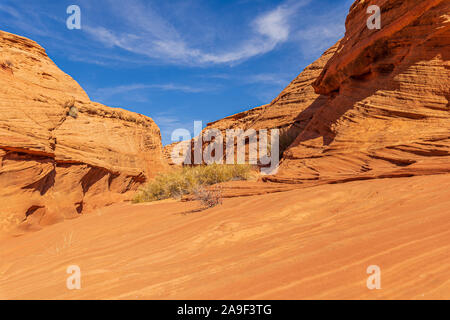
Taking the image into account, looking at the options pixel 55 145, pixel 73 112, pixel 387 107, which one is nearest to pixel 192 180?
pixel 55 145

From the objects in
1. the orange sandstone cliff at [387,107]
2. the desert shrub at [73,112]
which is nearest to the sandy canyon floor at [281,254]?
the orange sandstone cliff at [387,107]

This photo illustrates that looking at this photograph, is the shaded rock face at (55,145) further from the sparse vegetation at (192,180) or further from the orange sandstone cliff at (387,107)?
the orange sandstone cliff at (387,107)

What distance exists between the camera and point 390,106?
6.65m

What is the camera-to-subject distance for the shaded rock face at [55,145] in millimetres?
6793

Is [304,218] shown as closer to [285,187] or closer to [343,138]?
[285,187]

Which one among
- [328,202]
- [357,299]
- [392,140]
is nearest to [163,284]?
[357,299]

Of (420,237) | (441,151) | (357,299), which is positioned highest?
(441,151)

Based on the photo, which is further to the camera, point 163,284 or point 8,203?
point 8,203

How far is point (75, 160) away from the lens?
396 inches

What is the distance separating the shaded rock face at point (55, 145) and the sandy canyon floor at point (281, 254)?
403cm

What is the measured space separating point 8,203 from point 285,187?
6.27 m

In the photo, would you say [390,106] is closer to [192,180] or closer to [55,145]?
[192,180]

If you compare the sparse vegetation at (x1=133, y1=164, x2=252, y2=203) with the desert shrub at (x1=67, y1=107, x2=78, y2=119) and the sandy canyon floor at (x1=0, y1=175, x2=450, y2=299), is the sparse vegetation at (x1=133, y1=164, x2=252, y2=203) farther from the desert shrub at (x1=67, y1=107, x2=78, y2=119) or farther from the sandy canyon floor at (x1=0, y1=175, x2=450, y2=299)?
the desert shrub at (x1=67, y1=107, x2=78, y2=119)

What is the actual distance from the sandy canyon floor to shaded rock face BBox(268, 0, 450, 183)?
5.61 feet
